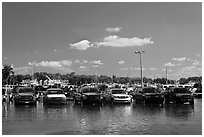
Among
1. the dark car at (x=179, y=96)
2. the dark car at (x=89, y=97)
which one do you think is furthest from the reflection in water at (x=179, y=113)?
the dark car at (x=89, y=97)

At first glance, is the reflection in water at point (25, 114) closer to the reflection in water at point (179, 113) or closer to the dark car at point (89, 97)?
the dark car at point (89, 97)

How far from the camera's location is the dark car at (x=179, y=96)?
28.6m

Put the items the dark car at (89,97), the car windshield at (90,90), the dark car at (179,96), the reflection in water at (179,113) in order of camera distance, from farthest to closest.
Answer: the car windshield at (90,90) → the dark car at (179,96) → the dark car at (89,97) → the reflection in water at (179,113)

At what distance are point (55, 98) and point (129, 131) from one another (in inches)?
612

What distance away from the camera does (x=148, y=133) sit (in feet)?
40.4

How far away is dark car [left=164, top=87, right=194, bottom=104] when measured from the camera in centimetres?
2862

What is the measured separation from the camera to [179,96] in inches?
1138

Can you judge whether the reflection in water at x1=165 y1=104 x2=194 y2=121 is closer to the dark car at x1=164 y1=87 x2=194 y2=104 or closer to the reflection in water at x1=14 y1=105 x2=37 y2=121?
the dark car at x1=164 y1=87 x2=194 y2=104

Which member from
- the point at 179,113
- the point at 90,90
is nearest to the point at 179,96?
the point at 90,90

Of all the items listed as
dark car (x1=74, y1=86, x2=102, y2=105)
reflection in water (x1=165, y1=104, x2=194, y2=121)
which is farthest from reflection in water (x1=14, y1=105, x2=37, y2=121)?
reflection in water (x1=165, y1=104, x2=194, y2=121)

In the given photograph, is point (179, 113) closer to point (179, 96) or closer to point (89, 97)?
point (179, 96)

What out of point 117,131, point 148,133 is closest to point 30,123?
point 117,131

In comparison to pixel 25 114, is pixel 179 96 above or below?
above

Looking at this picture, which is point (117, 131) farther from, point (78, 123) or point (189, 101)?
point (189, 101)
